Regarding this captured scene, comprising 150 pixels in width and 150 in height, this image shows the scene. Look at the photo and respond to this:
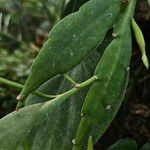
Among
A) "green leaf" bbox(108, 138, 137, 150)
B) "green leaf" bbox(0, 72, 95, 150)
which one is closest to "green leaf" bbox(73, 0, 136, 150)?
"green leaf" bbox(0, 72, 95, 150)

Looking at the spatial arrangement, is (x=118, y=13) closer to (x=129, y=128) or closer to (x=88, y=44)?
(x=88, y=44)

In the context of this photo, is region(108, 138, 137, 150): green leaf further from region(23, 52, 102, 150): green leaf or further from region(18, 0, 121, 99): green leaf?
region(18, 0, 121, 99): green leaf

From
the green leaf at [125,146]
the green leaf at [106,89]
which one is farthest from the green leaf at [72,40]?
the green leaf at [125,146]

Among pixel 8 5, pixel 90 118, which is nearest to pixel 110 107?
pixel 90 118

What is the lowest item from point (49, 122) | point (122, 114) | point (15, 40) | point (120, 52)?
point (15, 40)

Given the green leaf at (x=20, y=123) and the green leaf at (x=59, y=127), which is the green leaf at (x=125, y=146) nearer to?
the green leaf at (x=59, y=127)

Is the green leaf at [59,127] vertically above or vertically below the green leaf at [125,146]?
above
